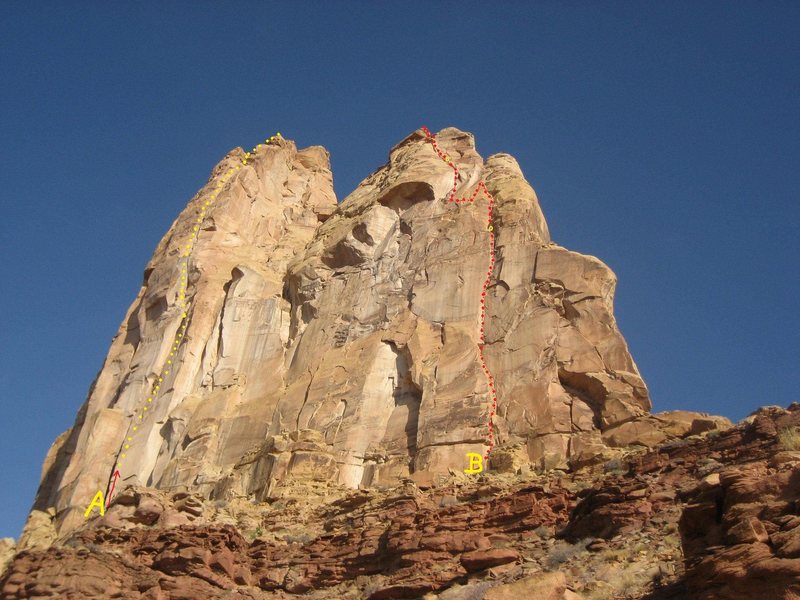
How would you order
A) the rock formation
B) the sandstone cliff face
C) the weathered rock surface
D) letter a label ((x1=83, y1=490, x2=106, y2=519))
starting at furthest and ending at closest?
letter a label ((x1=83, y1=490, x2=106, y2=519)), the sandstone cliff face, the rock formation, the weathered rock surface

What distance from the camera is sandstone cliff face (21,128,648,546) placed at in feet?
111

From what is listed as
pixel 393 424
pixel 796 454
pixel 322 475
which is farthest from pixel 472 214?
pixel 796 454

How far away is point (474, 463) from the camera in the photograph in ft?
106

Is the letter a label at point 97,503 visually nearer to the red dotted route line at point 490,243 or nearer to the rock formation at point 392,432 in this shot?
the rock formation at point 392,432

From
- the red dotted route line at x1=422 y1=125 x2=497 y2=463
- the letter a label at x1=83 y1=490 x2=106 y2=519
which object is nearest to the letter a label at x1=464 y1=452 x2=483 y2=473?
the red dotted route line at x1=422 y1=125 x2=497 y2=463

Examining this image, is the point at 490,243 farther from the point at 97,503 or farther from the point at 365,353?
the point at 97,503

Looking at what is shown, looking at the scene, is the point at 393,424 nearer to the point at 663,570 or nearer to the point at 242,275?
the point at 242,275

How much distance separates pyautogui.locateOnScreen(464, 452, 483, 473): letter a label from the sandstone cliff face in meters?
0.42

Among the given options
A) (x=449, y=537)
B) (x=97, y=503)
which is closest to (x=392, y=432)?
(x=449, y=537)

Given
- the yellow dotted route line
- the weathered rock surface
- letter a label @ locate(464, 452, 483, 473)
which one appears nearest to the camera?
the weathered rock surface

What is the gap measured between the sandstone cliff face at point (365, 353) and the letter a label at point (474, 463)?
0.42 m

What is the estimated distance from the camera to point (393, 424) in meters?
35.8

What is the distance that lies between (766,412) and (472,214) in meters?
19.1

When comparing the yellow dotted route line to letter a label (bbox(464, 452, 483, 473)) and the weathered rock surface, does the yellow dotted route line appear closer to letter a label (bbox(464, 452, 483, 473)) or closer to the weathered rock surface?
the weathered rock surface
